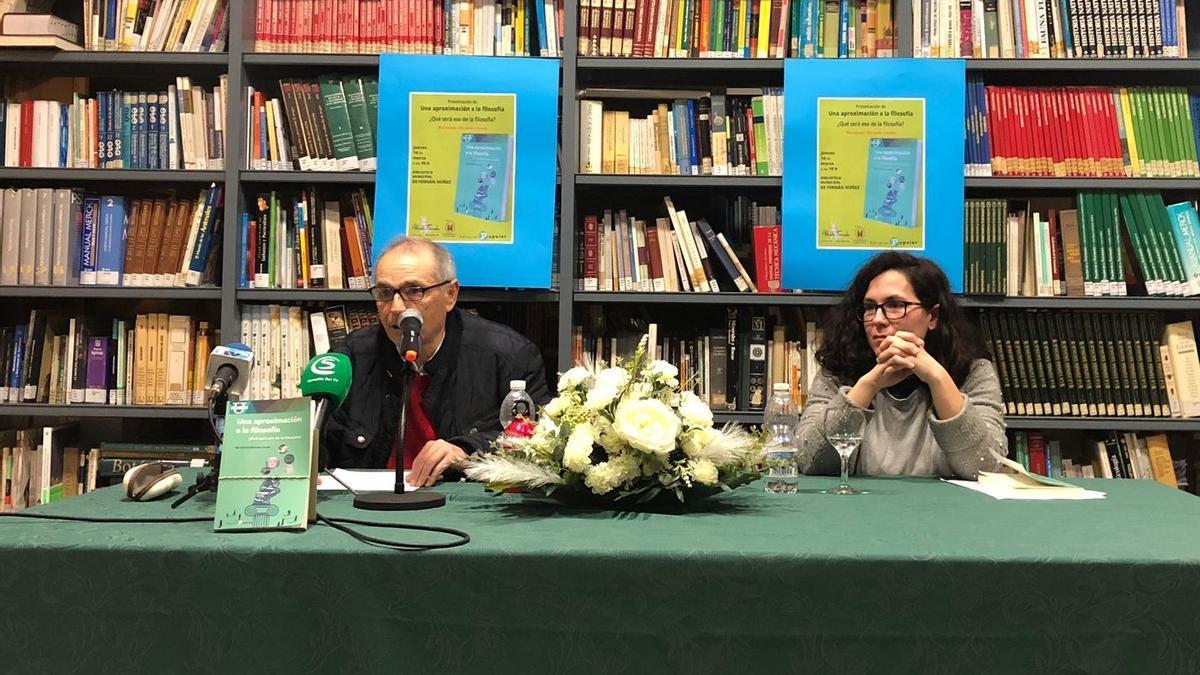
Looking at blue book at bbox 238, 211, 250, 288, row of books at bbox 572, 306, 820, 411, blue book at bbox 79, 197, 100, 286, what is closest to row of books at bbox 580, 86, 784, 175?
row of books at bbox 572, 306, 820, 411

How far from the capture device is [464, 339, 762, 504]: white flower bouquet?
1528mm

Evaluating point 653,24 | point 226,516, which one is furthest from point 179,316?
point 226,516

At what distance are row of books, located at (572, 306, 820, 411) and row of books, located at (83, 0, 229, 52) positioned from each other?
4.80 ft

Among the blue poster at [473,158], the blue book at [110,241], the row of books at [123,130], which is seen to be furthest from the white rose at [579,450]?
the blue book at [110,241]

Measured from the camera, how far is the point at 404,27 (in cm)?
321

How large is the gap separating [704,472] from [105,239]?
2425 mm

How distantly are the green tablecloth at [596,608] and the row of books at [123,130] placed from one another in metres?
2.18

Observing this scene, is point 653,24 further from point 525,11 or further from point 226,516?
point 226,516

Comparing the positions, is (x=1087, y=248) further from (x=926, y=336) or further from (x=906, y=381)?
(x=906, y=381)

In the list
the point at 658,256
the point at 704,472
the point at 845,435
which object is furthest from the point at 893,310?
the point at 704,472

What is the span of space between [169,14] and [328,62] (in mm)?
542

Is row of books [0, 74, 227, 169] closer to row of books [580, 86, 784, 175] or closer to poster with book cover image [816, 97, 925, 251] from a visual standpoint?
row of books [580, 86, 784, 175]

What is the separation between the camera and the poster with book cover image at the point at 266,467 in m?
1.40

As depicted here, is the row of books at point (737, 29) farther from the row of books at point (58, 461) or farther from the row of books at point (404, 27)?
the row of books at point (58, 461)
